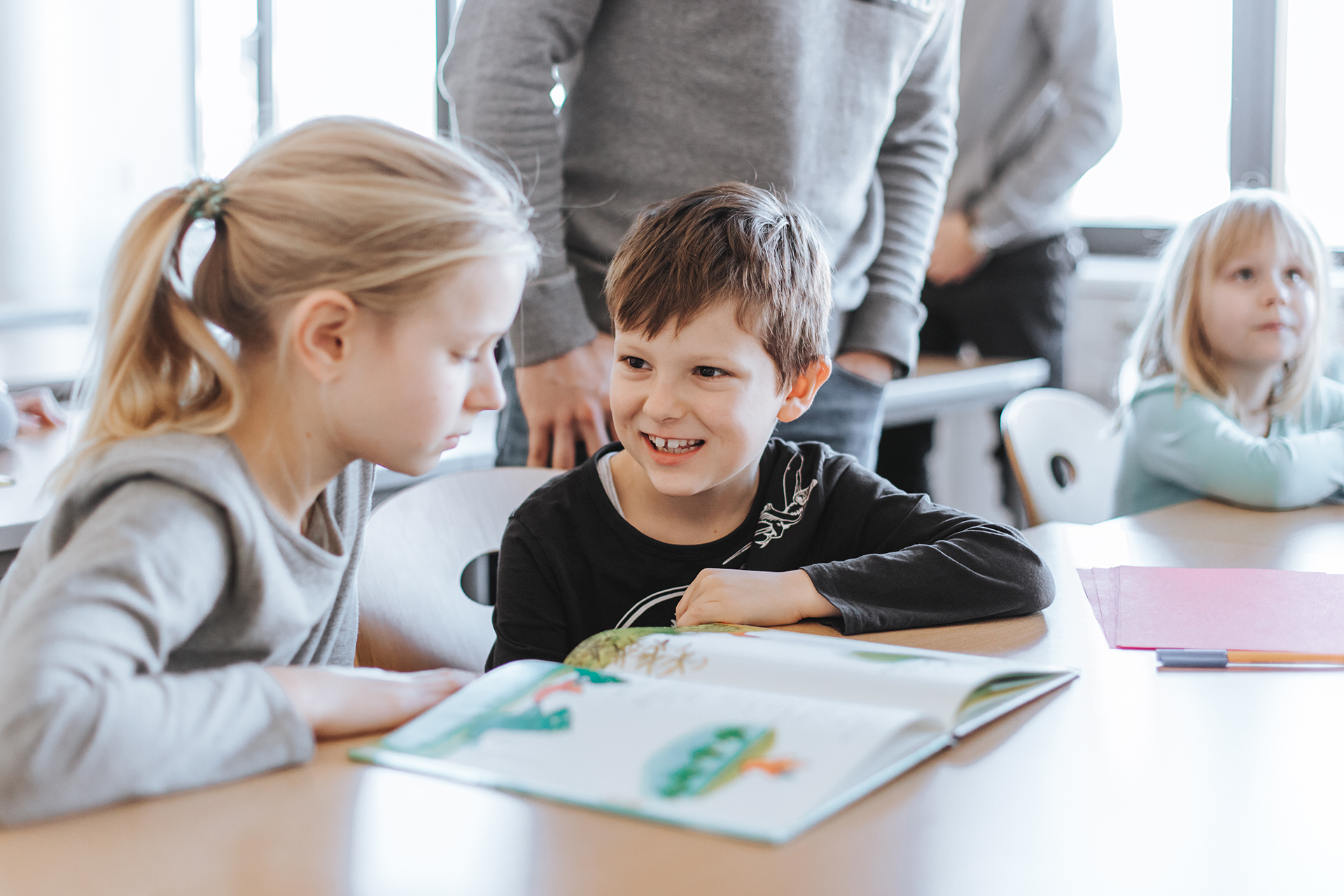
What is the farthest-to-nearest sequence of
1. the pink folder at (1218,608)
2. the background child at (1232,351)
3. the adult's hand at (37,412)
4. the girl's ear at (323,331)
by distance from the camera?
the adult's hand at (37,412), the background child at (1232,351), the pink folder at (1218,608), the girl's ear at (323,331)

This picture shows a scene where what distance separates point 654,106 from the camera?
141 centimetres

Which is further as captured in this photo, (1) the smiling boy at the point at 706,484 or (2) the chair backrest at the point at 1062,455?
(2) the chair backrest at the point at 1062,455

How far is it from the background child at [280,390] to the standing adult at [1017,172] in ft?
6.43

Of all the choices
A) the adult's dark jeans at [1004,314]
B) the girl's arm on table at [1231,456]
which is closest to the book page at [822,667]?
the girl's arm on table at [1231,456]

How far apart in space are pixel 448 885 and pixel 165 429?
399 millimetres

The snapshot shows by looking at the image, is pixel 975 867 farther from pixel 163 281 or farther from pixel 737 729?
pixel 163 281

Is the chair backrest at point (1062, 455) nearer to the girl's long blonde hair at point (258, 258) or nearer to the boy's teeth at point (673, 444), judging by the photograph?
the boy's teeth at point (673, 444)

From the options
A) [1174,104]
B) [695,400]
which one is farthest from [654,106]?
[1174,104]

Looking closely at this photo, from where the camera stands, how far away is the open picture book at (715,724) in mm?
624

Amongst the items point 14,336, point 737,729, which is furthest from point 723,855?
point 14,336

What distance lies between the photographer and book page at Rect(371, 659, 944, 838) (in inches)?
24.3

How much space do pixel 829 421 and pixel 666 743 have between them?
0.90 metres

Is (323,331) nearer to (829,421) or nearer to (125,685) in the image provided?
(125,685)

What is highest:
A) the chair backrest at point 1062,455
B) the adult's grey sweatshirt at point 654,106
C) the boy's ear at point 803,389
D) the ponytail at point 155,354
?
the adult's grey sweatshirt at point 654,106
